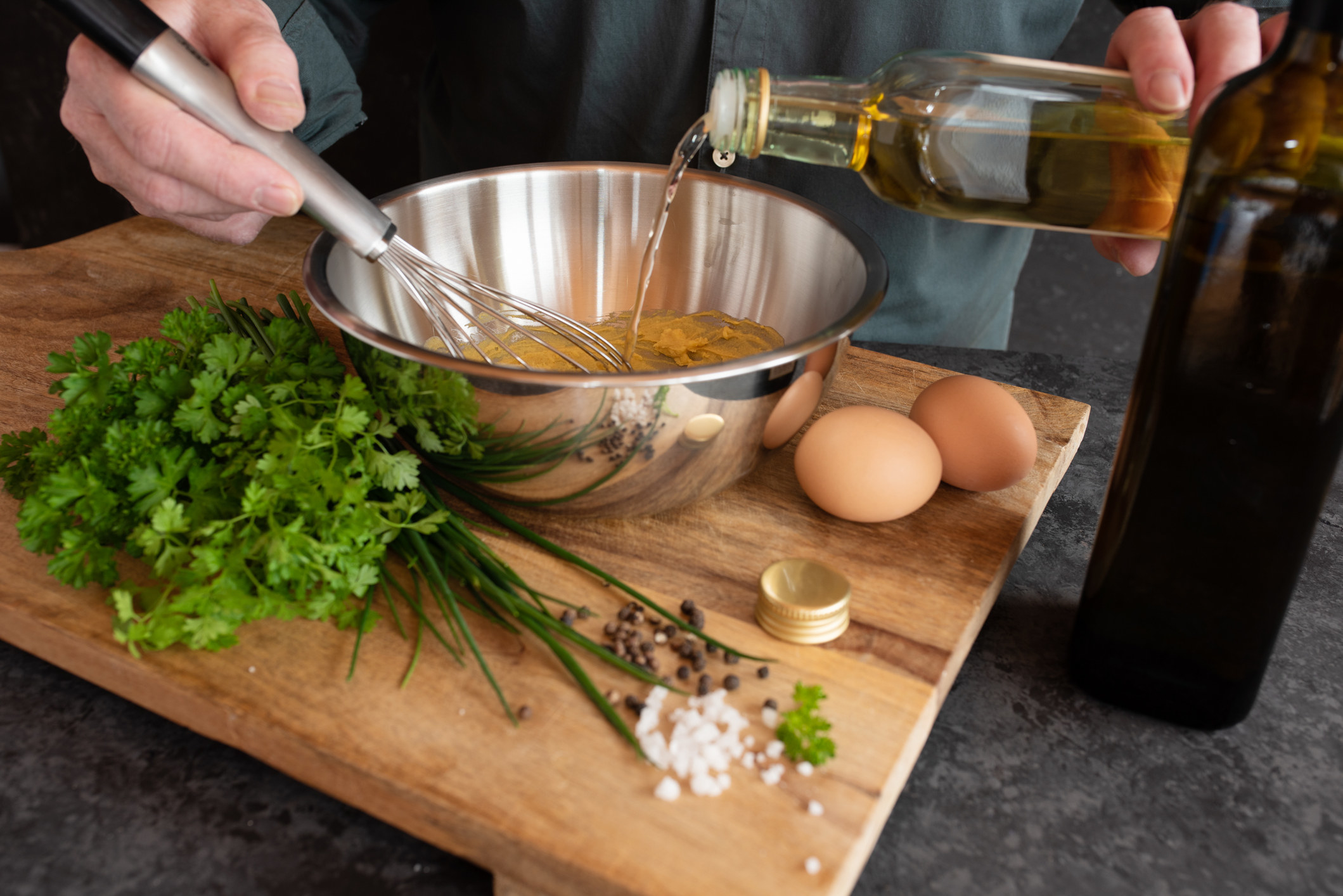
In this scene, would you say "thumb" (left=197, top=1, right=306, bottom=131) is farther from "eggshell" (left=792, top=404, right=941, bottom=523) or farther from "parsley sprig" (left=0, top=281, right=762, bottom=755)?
"eggshell" (left=792, top=404, right=941, bottom=523)

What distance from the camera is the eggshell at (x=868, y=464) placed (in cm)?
84

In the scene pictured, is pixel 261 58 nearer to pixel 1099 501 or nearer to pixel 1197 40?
pixel 1197 40

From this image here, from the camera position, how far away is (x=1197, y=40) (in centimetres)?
80

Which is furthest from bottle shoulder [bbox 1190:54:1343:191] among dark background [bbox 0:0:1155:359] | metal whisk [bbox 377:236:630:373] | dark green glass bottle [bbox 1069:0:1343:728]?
dark background [bbox 0:0:1155:359]

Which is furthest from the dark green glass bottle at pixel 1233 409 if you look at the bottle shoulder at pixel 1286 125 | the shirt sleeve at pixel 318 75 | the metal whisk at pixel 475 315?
the shirt sleeve at pixel 318 75

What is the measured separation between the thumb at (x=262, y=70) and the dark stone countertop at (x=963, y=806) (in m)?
0.49

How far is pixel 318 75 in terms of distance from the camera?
1126 millimetres

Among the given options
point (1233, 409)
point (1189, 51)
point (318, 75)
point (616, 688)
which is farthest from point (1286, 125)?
point (318, 75)

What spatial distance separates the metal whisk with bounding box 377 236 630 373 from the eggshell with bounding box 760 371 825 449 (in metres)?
0.20

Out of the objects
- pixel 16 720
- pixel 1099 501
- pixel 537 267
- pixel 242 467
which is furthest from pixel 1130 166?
pixel 16 720

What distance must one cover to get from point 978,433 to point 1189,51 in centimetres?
37

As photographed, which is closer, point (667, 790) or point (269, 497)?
point (667, 790)

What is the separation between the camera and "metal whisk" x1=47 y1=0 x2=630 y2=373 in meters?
0.71

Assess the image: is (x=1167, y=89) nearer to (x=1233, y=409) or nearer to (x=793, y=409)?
(x=1233, y=409)
